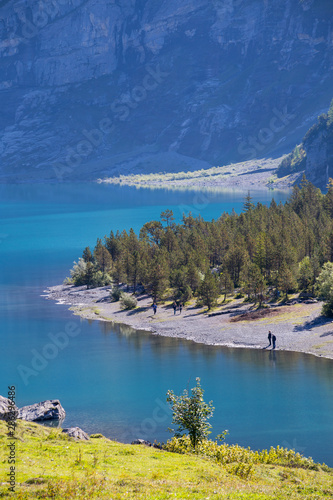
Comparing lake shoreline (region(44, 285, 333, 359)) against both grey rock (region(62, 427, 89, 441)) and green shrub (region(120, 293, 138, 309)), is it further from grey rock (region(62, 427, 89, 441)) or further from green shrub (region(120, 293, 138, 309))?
grey rock (region(62, 427, 89, 441))

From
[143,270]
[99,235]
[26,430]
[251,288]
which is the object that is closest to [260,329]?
[251,288]

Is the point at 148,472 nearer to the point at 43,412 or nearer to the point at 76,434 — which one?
the point at 76,434

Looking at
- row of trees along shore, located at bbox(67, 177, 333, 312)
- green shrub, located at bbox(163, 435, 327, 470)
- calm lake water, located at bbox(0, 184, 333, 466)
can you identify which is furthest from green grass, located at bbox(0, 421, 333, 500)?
row of trees along shore, located at bbox(67, 177, 333, 312)

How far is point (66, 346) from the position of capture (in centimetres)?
7575

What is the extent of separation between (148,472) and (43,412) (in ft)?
76.6

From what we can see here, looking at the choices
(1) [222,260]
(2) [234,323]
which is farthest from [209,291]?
(1) [222,260]

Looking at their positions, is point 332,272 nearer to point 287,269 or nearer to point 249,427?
point 287,269

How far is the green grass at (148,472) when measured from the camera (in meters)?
23.2

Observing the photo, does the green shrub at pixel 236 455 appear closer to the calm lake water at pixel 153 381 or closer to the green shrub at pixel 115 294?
the calm lake water at pixel 153 381

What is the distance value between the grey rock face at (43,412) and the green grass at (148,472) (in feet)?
39.7

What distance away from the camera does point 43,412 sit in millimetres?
48406

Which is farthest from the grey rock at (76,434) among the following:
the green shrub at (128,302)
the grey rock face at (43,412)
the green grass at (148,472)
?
the green shrub at (128,302)

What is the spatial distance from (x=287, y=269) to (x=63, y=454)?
58992 mm

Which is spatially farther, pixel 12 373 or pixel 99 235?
pixel 99 235
